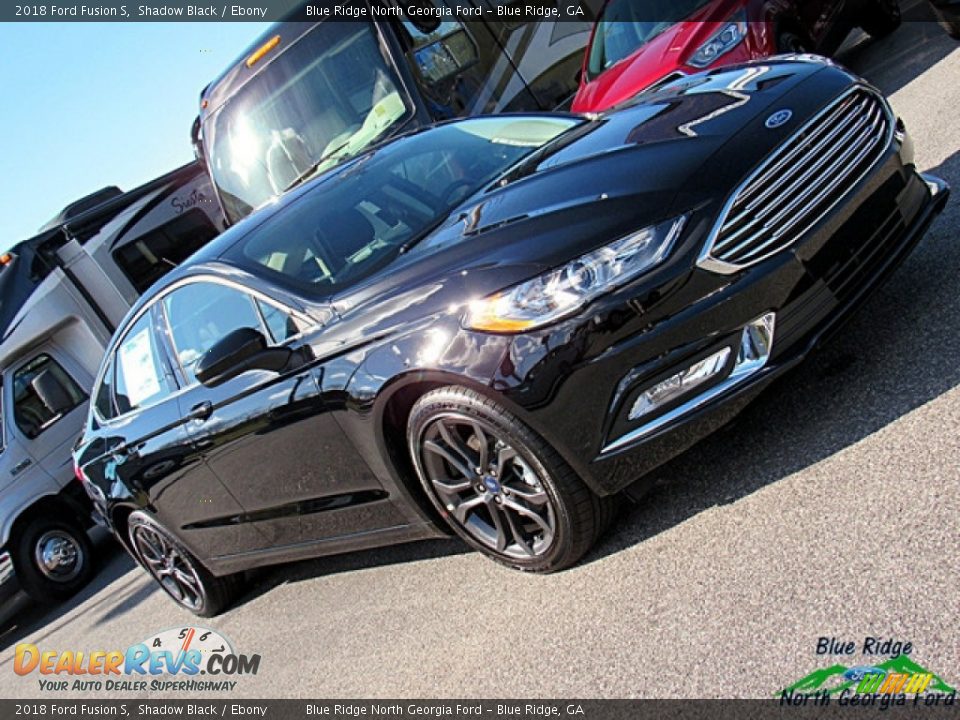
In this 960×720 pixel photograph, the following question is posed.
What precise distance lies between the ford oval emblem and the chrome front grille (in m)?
0.07

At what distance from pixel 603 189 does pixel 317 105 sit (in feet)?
21.4

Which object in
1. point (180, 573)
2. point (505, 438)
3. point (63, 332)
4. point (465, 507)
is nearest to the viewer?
point (505, 438)

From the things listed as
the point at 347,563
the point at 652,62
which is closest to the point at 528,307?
the point at 347,563

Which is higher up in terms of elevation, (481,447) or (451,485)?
(481,447)

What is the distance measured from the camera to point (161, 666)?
16.5 feet

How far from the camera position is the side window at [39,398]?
8883mm

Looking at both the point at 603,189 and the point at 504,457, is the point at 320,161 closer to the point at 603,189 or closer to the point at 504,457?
the point at 603,189

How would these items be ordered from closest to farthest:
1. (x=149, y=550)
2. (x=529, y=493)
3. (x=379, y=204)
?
(x=529, y=493), (x=379, y=204), (x=149, y=550)

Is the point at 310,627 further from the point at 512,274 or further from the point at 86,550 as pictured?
the point at 86,550

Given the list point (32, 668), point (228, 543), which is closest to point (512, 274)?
point (228, 543)

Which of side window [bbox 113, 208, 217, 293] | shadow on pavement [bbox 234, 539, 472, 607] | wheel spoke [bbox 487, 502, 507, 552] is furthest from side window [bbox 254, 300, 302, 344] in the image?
side window [bbox 113, 208, 217, 293]

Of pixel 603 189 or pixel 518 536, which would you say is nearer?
pixel 603 189

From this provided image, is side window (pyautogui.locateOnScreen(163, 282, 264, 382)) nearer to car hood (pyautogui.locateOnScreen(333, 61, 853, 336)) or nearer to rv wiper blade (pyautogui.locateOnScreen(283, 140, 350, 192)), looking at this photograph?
car hood (pyautogui.locateOnScreen(333, 61, 853, 336))

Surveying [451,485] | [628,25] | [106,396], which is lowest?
[451,485]
